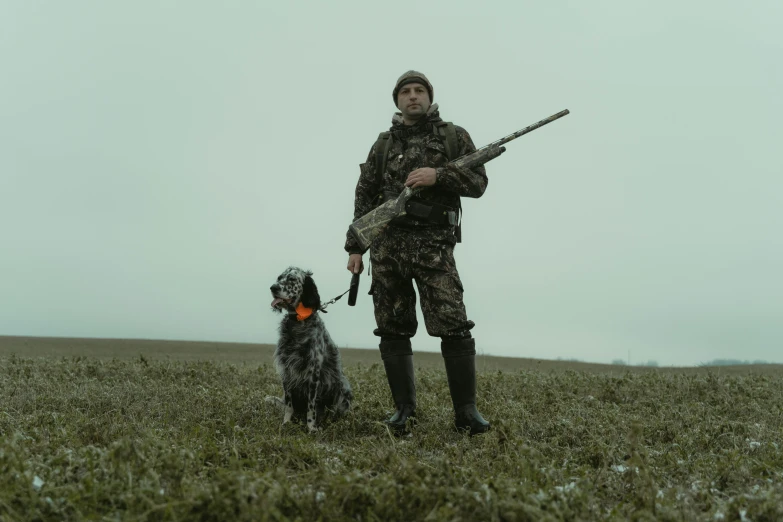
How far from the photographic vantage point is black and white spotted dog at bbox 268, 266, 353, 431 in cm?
682

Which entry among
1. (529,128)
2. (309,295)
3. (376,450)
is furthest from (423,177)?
(376,450)

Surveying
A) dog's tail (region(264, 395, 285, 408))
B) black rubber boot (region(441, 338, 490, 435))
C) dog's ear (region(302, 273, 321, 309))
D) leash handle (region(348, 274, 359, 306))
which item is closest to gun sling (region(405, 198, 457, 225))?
leash handle (region(348, 274, 359, 306))

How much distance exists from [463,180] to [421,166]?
50 cm

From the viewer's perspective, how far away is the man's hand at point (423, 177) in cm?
634

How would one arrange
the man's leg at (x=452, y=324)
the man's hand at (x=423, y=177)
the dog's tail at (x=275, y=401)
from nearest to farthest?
the man's hand at (x=423, y=177)
the man's leg at (x=452, y=324)
the dog's tail at (x=275, y=401)

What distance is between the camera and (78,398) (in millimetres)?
7828

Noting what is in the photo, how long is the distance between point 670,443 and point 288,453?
3.61 metres

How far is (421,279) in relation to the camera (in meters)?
6.55

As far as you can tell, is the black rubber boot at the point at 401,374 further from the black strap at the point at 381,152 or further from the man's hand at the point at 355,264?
the black strap at the point at 381,152

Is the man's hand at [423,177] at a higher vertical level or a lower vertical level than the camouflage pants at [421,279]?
higher

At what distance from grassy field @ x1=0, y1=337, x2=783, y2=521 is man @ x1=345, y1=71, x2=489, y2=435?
0.55 meters

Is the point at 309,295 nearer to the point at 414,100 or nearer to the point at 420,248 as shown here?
the point at 420,248

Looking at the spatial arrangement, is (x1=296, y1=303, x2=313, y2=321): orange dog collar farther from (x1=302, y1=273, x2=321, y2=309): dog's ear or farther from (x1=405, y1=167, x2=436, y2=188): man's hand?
(x1=405, y1=167, x2=436, y2=188): man's hand

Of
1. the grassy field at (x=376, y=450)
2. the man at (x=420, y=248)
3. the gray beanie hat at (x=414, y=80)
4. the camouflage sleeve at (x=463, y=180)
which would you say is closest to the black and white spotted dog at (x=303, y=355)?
the grassy field at (x=376, y=450)
